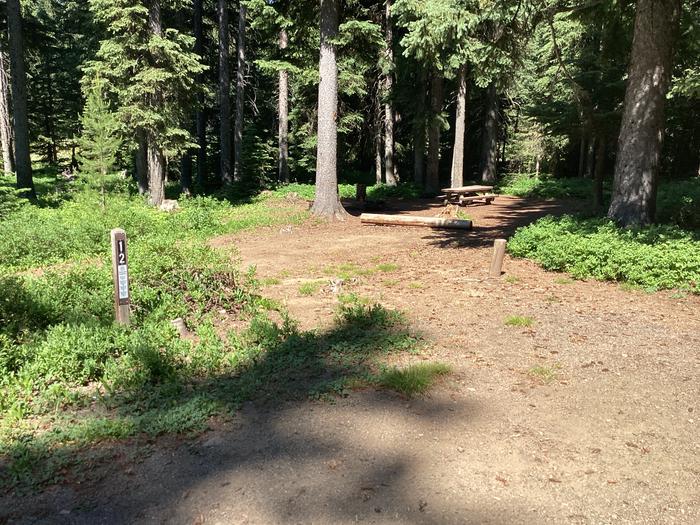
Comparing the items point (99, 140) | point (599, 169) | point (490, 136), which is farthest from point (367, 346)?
point (490, 136)

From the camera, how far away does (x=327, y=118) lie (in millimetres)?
16906

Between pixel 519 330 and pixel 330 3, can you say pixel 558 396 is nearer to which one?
pixel 519 330

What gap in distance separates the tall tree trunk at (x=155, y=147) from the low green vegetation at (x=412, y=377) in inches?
671

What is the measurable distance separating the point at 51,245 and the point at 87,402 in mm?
8279

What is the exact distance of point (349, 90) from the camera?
23.0 m

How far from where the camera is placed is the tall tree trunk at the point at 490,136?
2952 cm

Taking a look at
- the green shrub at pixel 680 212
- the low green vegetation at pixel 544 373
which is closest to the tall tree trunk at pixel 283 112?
the green shrub at pixel 680 212

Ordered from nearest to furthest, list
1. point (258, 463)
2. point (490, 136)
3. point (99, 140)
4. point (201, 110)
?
Result: point (258, 463), point (99, 140), point (201, 110), point (490, 136)

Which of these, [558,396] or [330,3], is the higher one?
[330,3]

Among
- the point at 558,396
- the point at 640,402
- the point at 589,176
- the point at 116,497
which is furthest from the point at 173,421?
the point at 589,176

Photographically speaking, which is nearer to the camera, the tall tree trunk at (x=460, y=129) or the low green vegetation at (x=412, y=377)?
the low green vegetation at (x=412, y=377)

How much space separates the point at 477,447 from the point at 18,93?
71.4 ft

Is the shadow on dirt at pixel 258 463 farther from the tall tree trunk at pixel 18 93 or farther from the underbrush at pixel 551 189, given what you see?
the underbrush at pixel 551 189

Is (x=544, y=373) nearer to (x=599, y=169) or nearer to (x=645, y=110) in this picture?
(x=645, y=110)
